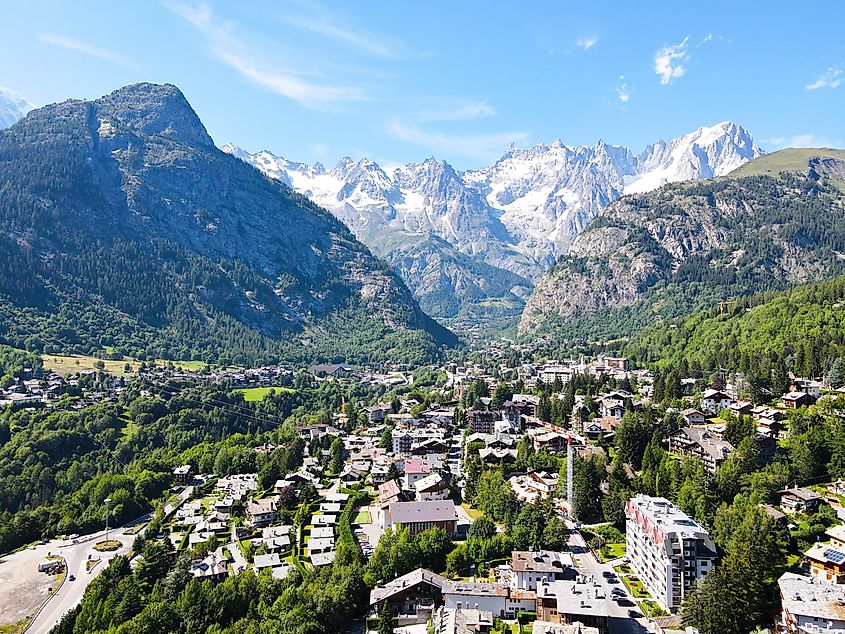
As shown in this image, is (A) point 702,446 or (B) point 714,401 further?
(B) point 714,401

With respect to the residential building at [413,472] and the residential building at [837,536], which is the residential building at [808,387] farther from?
the residential building at [413,472]

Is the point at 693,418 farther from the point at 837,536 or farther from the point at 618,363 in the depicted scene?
the point at 618,363

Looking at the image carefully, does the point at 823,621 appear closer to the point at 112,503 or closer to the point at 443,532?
the point at 443,532

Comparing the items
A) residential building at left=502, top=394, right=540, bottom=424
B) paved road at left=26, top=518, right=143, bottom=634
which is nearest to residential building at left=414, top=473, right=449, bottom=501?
residential building at left=502, top=394, right=540, bottom=424

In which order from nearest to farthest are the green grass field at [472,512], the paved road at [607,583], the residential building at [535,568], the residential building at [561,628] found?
the residential building at [561,628] → the paved road at [607,583] → the residential building at [535,568] → the green grass field at [472,512]

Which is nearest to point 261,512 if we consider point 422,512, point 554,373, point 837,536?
point 422,512

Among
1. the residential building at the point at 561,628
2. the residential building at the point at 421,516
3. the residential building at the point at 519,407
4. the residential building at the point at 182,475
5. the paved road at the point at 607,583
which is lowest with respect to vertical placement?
the residential building at the point at 182,475

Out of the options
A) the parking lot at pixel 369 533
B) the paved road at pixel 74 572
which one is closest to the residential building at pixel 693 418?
the parking lot at pixel 369 533
